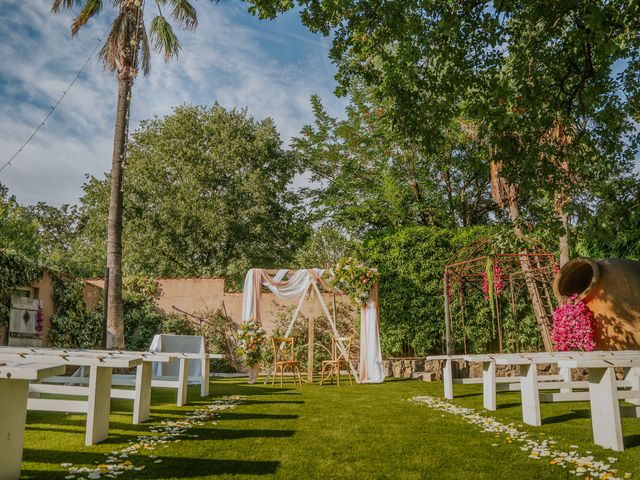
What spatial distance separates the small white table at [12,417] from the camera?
2486 mm

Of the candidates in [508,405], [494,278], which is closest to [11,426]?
[508,405]

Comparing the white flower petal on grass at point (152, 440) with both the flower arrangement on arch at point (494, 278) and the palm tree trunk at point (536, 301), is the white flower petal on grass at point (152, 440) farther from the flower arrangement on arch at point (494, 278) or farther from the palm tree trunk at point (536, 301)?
the palm tree trunk at point (536, 301)

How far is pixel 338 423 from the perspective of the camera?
471 cm

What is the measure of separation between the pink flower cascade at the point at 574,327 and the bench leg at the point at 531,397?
3.06m

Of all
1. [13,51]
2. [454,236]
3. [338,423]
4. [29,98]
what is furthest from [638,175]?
[29,98]

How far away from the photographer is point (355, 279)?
1003 centimetres

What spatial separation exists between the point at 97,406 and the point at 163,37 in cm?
898

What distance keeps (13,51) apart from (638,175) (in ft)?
40.1

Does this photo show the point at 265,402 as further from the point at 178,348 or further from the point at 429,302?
the point at 429,302

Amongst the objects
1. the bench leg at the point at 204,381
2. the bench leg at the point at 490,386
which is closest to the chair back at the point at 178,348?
the bench leg at the point at 204,381

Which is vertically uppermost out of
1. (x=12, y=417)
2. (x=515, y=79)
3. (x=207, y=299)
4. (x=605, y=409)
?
(x=515, y=79)

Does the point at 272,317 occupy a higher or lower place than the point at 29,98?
lower

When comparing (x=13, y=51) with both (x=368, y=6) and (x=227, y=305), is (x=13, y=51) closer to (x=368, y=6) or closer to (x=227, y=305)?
(x=227, y=305)

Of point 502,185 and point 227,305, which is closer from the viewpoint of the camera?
point 502,185
